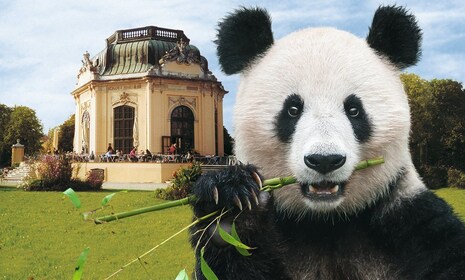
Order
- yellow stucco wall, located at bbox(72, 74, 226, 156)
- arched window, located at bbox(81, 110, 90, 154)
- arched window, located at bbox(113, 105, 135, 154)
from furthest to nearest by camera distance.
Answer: arched window, located at bbox(81, 110, 90, 154)
arched window, located at bbox(113, 105, 135, 154)
yellow stucco wall, located at bbox(72, 74, 226, 156)

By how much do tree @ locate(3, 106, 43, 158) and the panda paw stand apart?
4678cm

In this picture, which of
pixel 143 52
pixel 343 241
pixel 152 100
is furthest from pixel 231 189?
pixel 143 52

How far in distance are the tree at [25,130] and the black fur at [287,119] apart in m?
46.8

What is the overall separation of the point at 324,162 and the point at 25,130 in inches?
1892

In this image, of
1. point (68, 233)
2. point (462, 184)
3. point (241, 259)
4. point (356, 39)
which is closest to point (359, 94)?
point (356, 39)

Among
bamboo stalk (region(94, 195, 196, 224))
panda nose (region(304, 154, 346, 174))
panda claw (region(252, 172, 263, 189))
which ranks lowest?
bamboo stalk (region(94, 195, 196, 224))

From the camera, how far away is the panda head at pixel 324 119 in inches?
83.5

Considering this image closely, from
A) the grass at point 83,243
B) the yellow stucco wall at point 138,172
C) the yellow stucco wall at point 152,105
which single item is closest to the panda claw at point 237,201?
the grass at point 83,243

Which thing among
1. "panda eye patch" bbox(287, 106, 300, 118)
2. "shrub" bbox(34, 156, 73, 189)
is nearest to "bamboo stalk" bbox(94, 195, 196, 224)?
"panda eye patch" bbox(287, 106, 300, 118)

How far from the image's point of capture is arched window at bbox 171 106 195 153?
109 ft

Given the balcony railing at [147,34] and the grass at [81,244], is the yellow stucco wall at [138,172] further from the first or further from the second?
the grass at [81,244]

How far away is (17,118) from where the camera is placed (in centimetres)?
4672

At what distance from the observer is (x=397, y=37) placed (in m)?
2.53

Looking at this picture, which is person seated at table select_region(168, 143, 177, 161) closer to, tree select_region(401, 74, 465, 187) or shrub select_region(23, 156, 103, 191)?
shrub select_region(23, 156, 103, 191)
